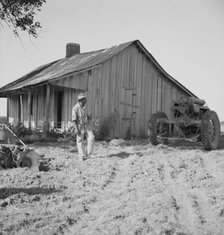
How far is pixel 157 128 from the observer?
11625 mm

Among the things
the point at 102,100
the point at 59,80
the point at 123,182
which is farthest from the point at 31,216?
the point at 102,100

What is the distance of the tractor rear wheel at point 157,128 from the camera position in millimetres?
11273

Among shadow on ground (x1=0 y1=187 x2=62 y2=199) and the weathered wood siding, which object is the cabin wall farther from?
shadow on ground (x1=0 y1=187 x2=62 y2=199)

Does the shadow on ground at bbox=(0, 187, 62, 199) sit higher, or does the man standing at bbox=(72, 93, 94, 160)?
the man standing at bbox=(72, 93, 94, 160)

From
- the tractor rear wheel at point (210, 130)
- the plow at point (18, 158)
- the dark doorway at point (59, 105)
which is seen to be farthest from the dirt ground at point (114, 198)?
the dark doorway at point (59, 105)

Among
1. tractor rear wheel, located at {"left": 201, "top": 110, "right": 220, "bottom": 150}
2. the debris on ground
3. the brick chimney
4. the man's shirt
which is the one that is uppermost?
the brick chimney

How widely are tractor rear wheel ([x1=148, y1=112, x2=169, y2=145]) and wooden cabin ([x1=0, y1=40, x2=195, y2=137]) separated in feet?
14.0

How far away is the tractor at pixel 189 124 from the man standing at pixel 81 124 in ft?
9.97

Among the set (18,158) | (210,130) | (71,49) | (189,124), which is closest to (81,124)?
(18,158)

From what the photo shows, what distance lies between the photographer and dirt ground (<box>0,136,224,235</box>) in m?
3.81

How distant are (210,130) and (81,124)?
4.20m

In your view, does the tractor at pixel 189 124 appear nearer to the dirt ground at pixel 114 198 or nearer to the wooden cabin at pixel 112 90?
the dirt ground at pixel 114 198

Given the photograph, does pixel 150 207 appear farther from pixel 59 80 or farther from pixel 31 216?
pixel 59 80

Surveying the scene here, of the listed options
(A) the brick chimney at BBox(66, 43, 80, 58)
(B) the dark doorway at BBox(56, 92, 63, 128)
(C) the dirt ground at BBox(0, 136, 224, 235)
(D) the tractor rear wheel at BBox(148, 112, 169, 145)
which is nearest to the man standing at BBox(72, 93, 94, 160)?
(C) the dirt ground at BBox(0, 136, 224, 235)
